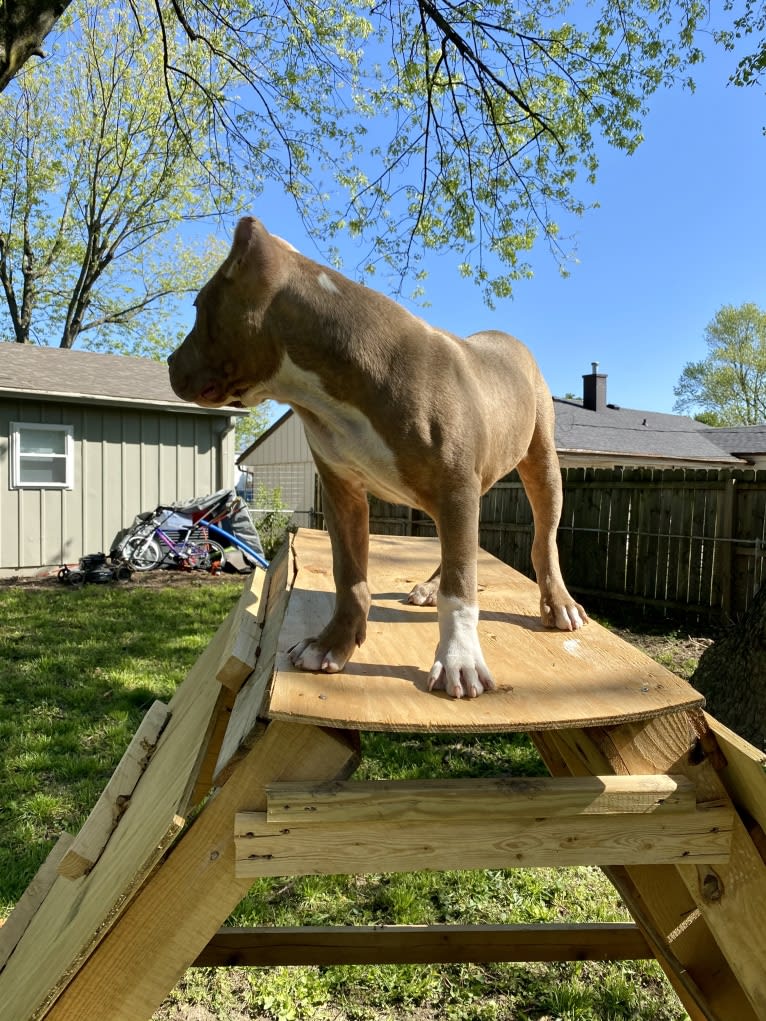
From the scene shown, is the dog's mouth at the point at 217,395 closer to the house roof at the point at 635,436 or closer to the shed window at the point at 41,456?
the shed window at the point at 41,456

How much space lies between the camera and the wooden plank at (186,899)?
4.93 feet

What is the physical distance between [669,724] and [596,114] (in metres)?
8.08

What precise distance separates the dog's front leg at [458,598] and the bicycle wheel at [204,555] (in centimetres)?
1004

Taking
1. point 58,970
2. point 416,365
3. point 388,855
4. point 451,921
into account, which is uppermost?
point 416,365

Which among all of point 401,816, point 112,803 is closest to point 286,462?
point 112,803

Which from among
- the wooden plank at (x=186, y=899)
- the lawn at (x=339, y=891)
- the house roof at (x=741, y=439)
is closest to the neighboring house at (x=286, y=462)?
the house roof at (x=741, y=439)

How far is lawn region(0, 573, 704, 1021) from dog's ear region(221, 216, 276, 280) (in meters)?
2.64

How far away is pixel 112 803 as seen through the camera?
244 centimetres

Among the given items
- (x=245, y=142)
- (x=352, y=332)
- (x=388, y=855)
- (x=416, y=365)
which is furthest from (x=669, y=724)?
(x=245, y=142)

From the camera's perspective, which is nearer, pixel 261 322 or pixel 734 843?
pixel 734 843

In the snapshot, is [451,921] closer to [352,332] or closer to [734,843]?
[734,843]

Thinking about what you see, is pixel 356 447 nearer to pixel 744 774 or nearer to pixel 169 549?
pixel 744 774

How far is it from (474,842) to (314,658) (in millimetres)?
606

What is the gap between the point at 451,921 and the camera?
3037mm
